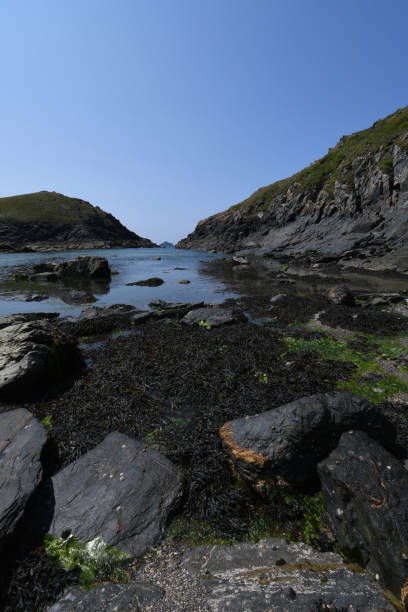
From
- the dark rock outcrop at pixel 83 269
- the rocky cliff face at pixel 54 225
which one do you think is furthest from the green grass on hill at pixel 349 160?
the rocky cliff face at pixel 54 225

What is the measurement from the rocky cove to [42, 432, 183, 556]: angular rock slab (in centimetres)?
2

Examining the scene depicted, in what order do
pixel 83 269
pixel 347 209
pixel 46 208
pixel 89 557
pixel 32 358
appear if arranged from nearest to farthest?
1. pixel 89 557
2. pixel 32 358
3. pixel 83 269
4. pixel 347 209
5. pixel 46 208

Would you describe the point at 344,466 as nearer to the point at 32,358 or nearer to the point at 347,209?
the point at 32,358

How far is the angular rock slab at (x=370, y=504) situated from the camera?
263cm

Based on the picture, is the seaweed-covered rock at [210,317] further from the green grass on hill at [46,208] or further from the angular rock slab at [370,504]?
the green grass on hill at [46,208]

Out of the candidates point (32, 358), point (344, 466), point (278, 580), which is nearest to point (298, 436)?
point (344, 466)

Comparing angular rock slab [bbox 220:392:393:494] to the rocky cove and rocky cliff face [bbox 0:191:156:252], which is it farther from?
rocky cliff face [bbox 0:191:156:252]

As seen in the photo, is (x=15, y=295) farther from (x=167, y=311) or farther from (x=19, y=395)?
(x=19, y=395)

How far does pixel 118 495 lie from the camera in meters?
3.91

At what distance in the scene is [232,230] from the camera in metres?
96.9

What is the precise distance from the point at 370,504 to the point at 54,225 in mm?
168276

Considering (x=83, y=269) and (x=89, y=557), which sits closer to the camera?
(x=89, y=557)

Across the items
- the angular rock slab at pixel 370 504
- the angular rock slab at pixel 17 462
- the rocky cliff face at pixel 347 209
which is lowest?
the angular rock slab at pixel 17 462

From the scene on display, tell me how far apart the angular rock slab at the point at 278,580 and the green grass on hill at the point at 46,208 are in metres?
167
